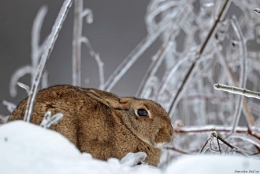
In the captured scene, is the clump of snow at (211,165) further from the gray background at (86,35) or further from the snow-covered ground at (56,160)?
the gray background at (86,35)

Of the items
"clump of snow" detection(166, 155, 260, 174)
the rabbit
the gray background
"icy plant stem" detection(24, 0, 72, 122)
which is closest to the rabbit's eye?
the rabbit

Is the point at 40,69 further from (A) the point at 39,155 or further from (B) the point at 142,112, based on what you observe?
(B) the point at 142,112

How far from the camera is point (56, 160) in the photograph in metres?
0.82

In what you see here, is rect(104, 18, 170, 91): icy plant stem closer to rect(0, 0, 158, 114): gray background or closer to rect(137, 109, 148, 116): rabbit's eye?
rect(137, 109, 148, 116): rabbit's eye

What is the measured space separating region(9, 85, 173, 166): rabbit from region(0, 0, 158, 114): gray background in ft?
17.9

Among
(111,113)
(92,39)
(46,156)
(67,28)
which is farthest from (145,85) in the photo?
(67,28)

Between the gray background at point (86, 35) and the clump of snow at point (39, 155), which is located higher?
the gray background at point (86, 35)

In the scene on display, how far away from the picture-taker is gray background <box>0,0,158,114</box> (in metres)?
7.51

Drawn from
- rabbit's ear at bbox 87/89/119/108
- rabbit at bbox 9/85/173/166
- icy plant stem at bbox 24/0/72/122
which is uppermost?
icy plant stem at bbox 24/0/72/122

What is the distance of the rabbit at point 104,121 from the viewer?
1.26 m

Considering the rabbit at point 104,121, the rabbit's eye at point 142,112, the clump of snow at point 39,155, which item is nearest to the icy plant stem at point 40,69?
the clump of snow at point 39,155

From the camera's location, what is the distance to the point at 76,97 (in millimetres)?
1332

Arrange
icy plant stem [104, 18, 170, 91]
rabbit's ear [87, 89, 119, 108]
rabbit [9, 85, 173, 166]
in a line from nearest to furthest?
rabbit [9, 85, 173, 166] → rabbit's ear [87, 89, 119, 108] → icy plant stem [104, 18, 170, 91]

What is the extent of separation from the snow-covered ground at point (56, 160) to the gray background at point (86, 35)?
6.04 meters
